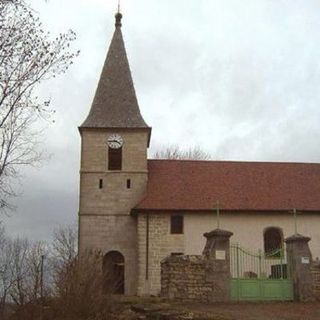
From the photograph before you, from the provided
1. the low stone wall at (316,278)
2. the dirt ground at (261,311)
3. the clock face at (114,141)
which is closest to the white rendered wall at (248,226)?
the clock face at (114,141)

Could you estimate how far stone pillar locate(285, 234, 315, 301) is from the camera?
69.6ft

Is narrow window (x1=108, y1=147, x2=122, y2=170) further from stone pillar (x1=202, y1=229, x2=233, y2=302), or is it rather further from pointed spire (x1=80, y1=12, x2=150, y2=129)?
stone pillar (x1=202, y1=229, x2=233, y2=302)

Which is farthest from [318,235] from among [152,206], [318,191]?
[152,206]

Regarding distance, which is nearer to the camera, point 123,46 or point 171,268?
point 171,268

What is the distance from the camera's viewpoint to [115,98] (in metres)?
36.1

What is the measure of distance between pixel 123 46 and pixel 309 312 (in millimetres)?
25595

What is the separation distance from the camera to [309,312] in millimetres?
16750

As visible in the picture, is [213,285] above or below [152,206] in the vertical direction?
below

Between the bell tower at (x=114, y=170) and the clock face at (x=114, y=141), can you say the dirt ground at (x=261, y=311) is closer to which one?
the bell tower at (x=114, y=170)

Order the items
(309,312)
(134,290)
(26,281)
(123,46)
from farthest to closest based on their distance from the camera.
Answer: (123,46) → (134,290) → (309,312) → (26,281)

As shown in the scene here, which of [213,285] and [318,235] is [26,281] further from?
[318,235]

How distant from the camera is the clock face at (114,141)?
34906mm

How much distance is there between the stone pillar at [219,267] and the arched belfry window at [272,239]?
41.0 ft

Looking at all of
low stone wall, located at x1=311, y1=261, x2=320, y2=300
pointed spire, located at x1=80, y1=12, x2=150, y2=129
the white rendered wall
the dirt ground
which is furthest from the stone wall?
the dirt ground
